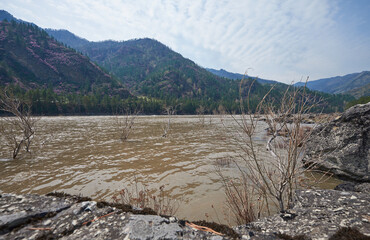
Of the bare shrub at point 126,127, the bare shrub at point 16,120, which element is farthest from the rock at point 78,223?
the bare shrub at point 126,127

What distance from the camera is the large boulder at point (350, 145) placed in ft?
20.6

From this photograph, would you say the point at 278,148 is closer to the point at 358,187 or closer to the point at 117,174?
the point at 358,187

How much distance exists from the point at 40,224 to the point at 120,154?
895 centimetres

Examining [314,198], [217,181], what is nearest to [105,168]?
[217,181]

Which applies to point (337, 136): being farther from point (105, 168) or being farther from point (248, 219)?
point (105, 168)

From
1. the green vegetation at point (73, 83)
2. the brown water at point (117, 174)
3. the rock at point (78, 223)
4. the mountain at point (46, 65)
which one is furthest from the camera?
the mountain at point (46, 65)

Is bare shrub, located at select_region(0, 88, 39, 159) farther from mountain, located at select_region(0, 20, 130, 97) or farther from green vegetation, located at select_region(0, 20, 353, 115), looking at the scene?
mountain, located at select_region(0, 20, 130, 97)

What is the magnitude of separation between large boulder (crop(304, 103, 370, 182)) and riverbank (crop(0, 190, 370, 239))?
172 inches

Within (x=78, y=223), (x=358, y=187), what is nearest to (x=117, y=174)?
(x=78, y=223)

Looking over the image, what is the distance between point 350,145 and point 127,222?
9.06 m

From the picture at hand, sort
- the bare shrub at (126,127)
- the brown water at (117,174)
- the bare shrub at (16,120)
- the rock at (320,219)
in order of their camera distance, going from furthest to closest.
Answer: the bare shrub at (126,127) → the bare shrub at (16,120) → the brown water at (117,174) → the rock at (320,219)

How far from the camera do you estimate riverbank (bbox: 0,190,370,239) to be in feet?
5.99

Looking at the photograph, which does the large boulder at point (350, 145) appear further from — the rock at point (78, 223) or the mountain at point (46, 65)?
the mountain at point (46, 65)

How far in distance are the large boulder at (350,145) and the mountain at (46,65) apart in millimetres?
117422
